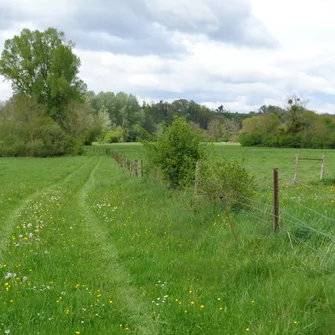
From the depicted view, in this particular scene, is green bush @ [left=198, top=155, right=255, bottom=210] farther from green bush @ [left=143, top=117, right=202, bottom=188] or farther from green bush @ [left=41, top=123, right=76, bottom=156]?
green bush @ [left=41, top=123, right=76, bottom=156]

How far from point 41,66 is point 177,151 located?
2238 inches

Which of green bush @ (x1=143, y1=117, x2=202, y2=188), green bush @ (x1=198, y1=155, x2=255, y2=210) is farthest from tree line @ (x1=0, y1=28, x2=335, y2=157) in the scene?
green bush @ (x1=198, y1=155, x2=255, y2=210)

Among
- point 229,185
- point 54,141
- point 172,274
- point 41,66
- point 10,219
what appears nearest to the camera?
point 172,274

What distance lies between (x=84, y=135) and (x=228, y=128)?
299 ft

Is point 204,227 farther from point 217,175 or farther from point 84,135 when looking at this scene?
point 84,135

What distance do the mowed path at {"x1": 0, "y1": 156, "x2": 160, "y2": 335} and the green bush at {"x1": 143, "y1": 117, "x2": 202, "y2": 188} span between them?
5.54m

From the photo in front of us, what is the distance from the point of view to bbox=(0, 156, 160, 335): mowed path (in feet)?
16.4

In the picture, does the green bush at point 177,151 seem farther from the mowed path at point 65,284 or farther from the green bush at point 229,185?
the mowed path at point 65,284

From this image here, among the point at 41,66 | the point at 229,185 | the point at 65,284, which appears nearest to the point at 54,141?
the point at 41,66

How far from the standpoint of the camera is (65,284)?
20.5 ft

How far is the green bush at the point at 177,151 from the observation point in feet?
51.0

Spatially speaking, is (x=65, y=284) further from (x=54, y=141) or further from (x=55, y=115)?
(x=55, y=115)

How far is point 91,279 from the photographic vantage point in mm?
6523

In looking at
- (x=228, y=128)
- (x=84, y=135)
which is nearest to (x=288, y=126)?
(x=84, y=135)
